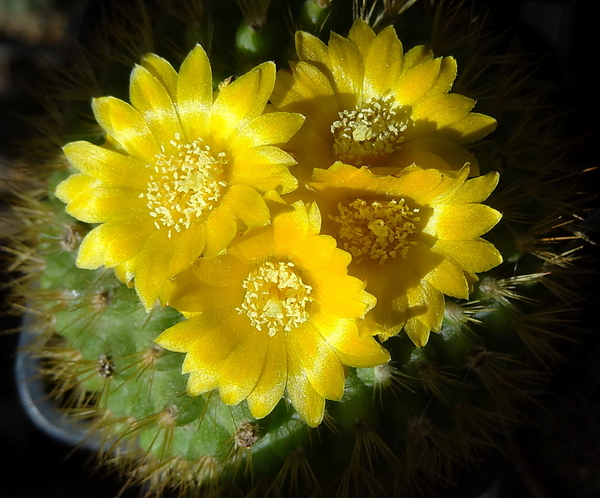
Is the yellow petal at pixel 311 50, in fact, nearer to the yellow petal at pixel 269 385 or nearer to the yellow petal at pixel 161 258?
the yellow petal at pixel 161 258

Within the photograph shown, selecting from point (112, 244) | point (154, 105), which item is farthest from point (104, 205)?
point (154, 105)

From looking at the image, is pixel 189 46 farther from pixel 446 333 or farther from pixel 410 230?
pixel 446 333

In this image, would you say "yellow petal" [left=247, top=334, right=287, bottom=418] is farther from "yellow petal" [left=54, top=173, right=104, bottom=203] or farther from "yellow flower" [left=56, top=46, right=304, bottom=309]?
"yellow petal" [left=54, top=173, right=104, bottom=203]

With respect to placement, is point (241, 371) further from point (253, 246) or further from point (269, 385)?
point (253, 246)

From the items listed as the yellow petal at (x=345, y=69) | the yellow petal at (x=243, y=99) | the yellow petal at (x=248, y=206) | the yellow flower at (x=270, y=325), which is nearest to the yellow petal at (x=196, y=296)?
the yellow flower at (x=270, y=325)

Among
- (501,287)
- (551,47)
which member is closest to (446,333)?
(501,287)

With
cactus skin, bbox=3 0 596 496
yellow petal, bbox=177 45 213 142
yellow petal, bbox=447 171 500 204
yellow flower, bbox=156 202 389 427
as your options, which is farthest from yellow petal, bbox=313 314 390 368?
yellow petal, bbox=177 45 213 142

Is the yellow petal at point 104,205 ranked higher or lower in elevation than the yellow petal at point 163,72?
lower
